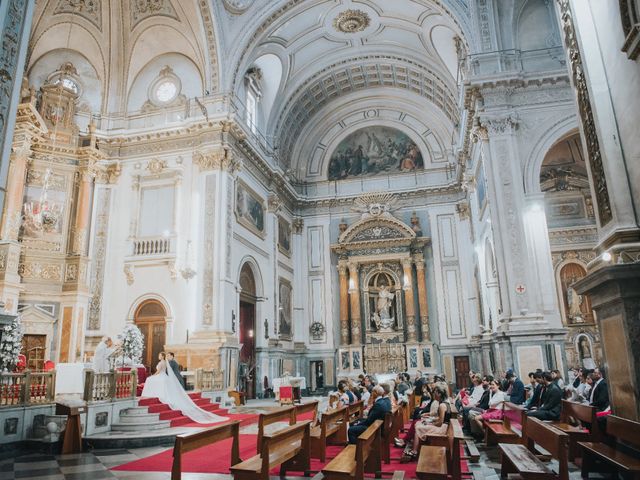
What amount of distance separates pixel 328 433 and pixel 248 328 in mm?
11954

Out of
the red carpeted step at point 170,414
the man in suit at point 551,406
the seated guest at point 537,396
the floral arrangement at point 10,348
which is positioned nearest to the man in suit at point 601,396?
the man in suit at point 551,406

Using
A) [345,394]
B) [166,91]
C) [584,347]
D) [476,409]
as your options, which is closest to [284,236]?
[166,91]

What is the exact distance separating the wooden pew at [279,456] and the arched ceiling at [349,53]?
1388 cm

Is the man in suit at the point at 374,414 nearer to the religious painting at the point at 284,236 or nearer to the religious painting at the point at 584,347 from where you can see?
the religious painting at the point at 584,347

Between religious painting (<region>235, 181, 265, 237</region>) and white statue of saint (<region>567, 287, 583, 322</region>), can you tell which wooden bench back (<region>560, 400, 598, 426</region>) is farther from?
white statue of saint (<region>567, 287, 583, 322</region>)

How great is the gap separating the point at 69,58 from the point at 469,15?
1344cm

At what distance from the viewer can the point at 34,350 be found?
13789mm

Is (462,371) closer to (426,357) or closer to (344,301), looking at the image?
(426,357)

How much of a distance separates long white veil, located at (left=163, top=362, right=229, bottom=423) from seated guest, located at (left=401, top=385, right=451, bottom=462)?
17.4 feet

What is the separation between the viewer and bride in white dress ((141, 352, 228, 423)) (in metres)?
10.6

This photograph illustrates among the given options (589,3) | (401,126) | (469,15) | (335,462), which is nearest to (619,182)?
(589,3)

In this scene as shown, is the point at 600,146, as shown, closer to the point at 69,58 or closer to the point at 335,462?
the point at 335,462

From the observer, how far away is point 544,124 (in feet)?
45.0

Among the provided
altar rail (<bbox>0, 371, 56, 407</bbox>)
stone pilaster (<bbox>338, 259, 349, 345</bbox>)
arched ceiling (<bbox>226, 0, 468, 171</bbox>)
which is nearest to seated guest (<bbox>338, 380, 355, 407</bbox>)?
altar rail (<bbox>0, 371, 56, 407</bbox>)
